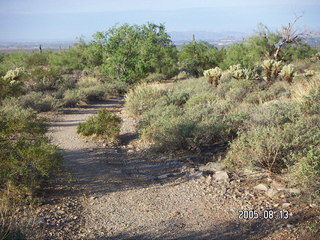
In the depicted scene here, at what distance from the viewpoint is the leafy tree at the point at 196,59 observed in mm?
29062

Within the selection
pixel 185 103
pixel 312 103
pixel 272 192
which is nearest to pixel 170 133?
pixel 272 192

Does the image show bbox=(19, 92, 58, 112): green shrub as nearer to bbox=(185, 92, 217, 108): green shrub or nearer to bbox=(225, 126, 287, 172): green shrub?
bbox=(185, 92, 217, 108): green shrub

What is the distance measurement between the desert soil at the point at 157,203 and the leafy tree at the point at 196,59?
70.5ft

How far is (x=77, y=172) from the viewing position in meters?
7.08

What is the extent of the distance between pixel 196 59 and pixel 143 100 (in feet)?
53.0

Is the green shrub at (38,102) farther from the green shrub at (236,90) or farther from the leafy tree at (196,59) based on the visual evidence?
the leafy tree at (196,59)

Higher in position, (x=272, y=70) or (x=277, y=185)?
(x=272, y=70)

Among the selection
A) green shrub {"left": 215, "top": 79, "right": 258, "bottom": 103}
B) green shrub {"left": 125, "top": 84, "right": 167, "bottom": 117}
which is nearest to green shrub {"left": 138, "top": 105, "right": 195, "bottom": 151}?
green shrub {"left": 125, "top": 84, "right": 167, "bottom": 117}

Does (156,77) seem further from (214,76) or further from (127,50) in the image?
(214,76)

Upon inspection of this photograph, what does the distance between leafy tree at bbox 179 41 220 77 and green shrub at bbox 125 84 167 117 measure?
570 inches

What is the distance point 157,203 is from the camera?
5688mm

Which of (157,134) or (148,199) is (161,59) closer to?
(157,134)

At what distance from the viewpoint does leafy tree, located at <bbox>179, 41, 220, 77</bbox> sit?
29062 millimetres

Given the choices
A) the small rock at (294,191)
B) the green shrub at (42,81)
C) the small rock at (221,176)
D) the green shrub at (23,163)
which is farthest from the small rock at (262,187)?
the green shrub at (42,81)
